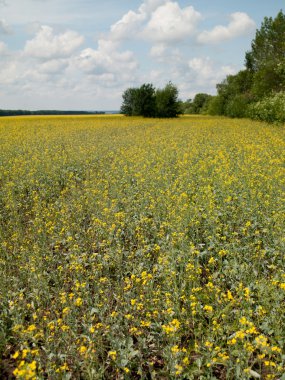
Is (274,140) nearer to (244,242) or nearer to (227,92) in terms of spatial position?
(244,242)

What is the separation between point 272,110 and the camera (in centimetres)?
2844

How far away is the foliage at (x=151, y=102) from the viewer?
5025 centimetres

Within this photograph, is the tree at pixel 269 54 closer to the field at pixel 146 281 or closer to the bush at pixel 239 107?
the bush at pixel 239 107

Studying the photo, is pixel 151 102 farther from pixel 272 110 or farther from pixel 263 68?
pixel 272 110

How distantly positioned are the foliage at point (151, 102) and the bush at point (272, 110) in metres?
15.9

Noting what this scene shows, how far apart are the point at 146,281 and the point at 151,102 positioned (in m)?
47.8

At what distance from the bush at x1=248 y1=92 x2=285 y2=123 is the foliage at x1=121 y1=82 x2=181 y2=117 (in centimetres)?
1590

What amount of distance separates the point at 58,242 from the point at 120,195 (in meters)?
2.58

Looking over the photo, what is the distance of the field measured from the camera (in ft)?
11.7

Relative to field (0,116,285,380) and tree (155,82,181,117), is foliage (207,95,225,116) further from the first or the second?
field (0,116,285,380)

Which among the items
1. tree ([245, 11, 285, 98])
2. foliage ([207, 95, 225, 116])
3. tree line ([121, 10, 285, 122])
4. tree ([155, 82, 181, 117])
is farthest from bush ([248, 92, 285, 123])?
foliage ([207, 95, 225, 116])

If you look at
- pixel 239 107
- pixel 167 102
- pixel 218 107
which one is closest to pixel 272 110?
pixel 239 107

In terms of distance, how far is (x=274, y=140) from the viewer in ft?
54.6

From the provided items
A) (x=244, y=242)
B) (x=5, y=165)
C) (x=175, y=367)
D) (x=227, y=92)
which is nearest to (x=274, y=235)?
(x=244, y=242)
